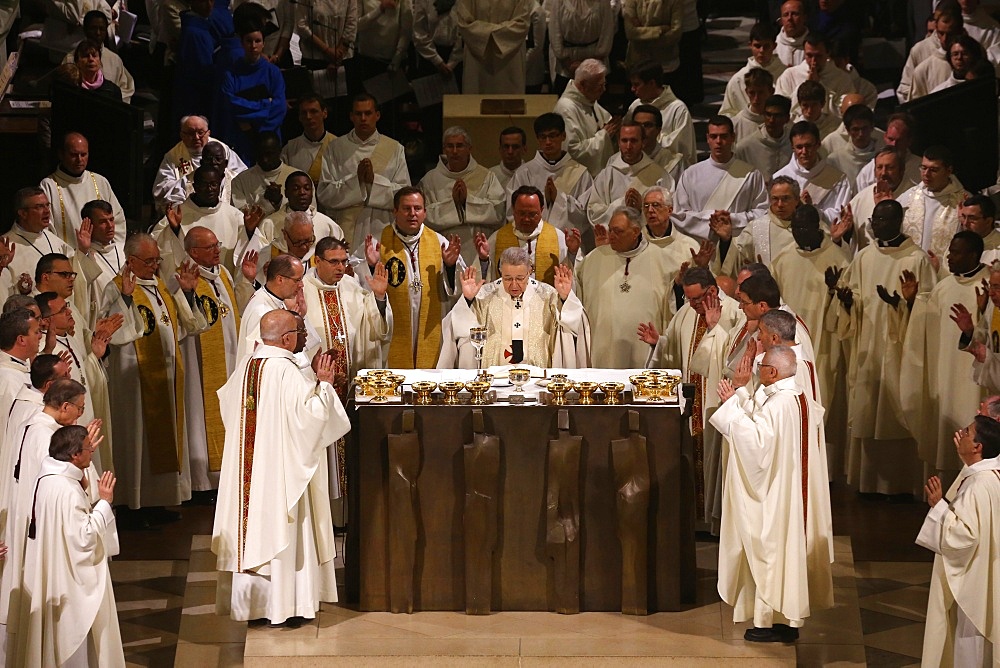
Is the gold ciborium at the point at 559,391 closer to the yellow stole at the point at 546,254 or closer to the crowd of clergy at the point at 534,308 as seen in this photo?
the crowd of clergy at the point at 534,308

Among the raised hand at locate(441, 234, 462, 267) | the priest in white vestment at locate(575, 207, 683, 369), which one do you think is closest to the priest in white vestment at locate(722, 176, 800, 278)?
the priest in white vestment at locate(575, 207, 683, 369)

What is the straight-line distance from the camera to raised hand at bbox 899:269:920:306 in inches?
468

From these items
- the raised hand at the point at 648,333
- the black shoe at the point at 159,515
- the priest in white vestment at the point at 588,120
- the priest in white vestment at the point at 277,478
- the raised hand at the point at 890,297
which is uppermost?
the priest in white vestment at the point at 588,120

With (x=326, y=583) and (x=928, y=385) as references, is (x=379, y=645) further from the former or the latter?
(x=928, y=385)

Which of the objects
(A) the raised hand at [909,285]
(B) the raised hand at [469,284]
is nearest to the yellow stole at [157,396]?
(B) the raised hand at [469,284]

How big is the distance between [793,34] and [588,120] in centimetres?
225

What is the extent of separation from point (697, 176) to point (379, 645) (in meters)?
5.68

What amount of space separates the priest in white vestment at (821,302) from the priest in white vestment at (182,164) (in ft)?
14.7

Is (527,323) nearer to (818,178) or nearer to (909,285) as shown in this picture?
(909,285)

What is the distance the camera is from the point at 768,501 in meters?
8.86

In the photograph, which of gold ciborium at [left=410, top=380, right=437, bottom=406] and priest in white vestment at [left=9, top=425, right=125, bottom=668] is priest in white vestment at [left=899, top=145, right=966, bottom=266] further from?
priest in white vestment at [left=9, top=425, right=125, bottom=668]

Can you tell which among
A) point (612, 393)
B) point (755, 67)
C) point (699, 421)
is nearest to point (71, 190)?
point (699, 421)

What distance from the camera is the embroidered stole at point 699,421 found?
10828 millimetres

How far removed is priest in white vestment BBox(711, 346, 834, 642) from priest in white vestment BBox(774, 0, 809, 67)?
6677mm
